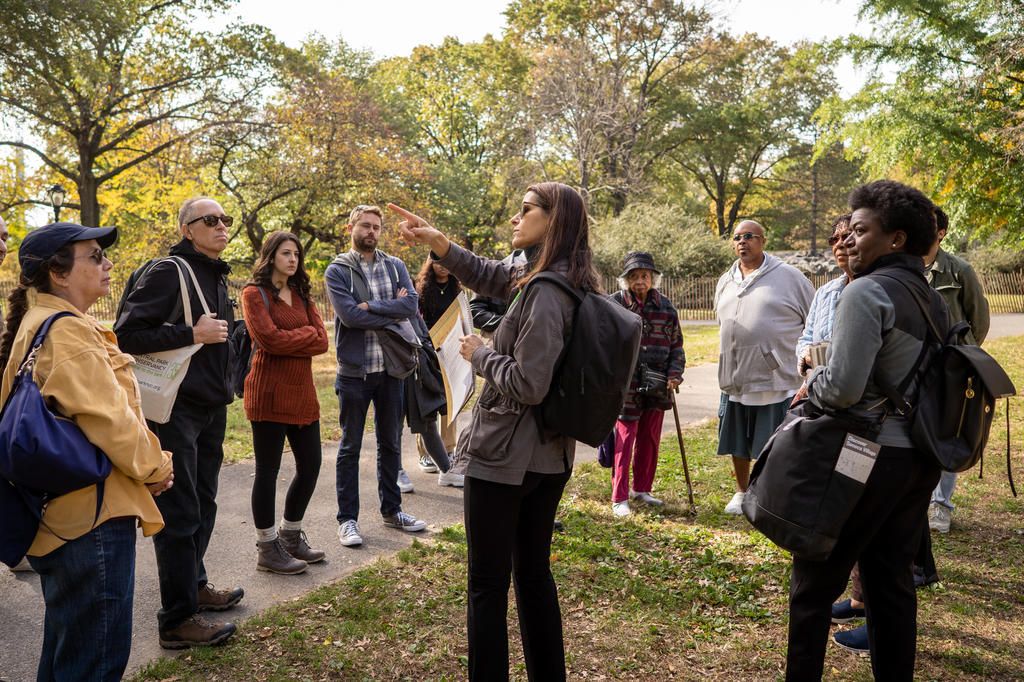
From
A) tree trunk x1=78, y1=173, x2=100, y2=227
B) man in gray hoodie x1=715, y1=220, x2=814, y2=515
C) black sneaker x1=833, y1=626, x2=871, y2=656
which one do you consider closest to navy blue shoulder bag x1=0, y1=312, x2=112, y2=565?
black sneaker x1=833, y1=626, x2=871, y2=656

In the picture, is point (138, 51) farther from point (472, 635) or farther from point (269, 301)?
point (472, 635)

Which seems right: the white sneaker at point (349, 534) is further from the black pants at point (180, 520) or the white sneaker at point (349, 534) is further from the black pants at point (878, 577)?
the black pants at point (878, 577)

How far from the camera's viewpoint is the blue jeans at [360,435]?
17.4 ft

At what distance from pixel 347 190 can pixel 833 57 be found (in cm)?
1255

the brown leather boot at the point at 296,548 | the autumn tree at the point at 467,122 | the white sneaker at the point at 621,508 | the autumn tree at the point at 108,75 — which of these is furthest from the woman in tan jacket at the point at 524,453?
the autumn tree at the point at 467,122

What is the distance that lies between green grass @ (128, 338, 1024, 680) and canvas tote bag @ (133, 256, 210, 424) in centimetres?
121

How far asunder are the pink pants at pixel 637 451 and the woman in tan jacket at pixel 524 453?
9.78 feet

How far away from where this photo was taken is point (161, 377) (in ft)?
11.8

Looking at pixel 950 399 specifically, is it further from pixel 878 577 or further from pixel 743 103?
pixel 743 103

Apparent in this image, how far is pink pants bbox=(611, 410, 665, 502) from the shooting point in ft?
19.4

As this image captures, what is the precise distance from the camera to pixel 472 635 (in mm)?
2945

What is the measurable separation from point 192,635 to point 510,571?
1.85m

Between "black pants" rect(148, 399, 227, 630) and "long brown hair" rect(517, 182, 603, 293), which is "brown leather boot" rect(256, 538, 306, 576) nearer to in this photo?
"black pants" rect(148, 399, 227, 630)

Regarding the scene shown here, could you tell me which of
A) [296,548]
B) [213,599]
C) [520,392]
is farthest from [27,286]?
[296,548]
